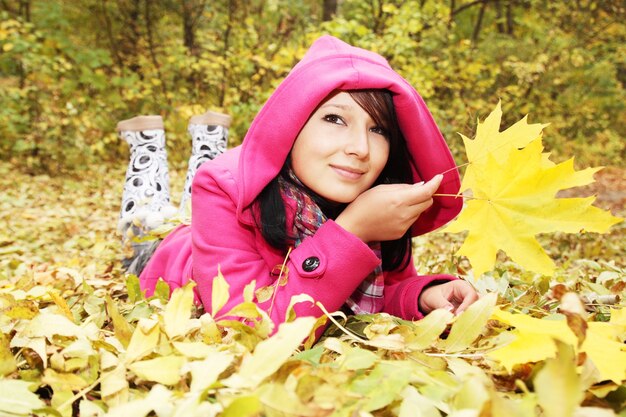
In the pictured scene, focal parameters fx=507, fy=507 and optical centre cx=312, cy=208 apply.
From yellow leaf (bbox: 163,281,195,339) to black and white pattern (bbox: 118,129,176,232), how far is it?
1.45m

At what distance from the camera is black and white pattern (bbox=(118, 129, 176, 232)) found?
2.09 meters

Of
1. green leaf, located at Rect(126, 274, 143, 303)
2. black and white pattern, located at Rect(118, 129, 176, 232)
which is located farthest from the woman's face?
black and white pattern, located at Rect(118, 129, 176, 232)

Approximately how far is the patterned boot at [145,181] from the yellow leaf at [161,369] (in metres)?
1.52

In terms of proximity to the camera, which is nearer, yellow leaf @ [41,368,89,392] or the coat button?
yellow leaf @ [41,368,89,392]

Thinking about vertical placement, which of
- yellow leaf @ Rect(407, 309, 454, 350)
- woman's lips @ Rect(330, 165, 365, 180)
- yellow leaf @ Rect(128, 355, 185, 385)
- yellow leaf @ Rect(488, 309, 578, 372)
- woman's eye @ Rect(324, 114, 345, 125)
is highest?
woman's eye @ Rect(324, 114, 345, 125)

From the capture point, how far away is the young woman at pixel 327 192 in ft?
3.08

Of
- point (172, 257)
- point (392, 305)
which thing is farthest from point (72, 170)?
point (392, 305)

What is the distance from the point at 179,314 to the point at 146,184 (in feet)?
5.90

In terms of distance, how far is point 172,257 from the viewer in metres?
1.52

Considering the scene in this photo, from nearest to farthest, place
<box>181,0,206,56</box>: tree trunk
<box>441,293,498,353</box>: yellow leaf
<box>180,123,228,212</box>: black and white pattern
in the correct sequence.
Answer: <box>441,293,498,353</box>: yellow leaf, <box>180,123,228,212</box>: black and white pattern, <box>181,0,206,56</box>: tree trunk

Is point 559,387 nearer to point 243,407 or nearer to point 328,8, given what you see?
point 243,407

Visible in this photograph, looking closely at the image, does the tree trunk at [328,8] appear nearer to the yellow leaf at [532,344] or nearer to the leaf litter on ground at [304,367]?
the leaf litter on ground at [304,367]

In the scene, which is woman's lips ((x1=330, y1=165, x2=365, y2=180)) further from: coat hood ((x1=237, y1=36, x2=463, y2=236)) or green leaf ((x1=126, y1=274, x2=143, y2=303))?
green leaf ((x1=126, y1=274, x2=143, y2=303))

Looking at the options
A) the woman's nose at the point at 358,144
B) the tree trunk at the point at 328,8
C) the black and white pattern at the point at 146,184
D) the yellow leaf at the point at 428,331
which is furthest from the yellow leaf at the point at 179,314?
the tree trunk at the point at 328,8
